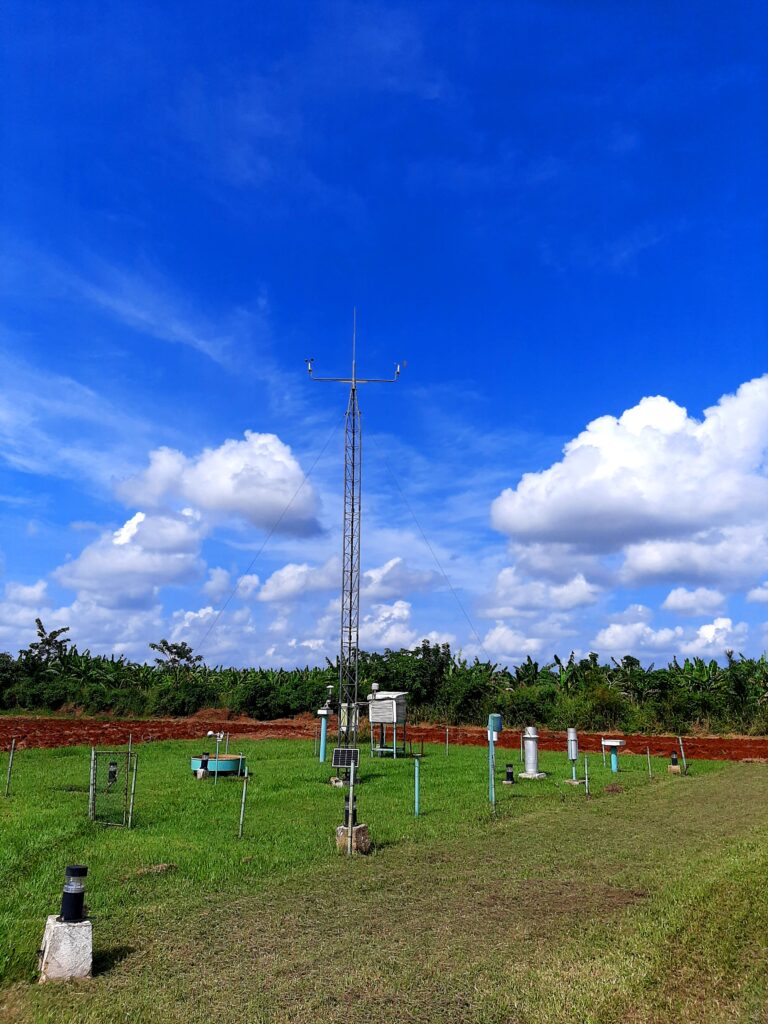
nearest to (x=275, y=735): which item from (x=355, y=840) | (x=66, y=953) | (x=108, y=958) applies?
(x=355, y=840)

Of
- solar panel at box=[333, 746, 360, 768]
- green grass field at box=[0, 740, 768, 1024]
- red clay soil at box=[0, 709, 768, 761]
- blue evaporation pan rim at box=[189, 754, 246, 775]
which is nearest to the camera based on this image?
green grass field at box=[0, 740, 768, 1024]

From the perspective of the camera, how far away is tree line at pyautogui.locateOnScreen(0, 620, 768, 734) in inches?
1740

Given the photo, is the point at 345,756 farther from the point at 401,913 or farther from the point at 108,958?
the point at 108,958

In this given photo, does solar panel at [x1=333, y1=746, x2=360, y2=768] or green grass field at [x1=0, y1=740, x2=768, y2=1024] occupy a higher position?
solar panel at [x1=333, y1=746, x2=360, y2=768]

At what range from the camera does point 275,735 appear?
42.6 m

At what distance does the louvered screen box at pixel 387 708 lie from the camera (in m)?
29.2

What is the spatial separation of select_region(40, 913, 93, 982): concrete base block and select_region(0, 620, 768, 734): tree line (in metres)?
40.2

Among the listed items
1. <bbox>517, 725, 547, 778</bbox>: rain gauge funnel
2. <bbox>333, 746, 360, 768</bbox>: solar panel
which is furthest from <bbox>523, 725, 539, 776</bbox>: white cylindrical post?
<bbox>333, 746, 360, 768</bbox>: solar panel

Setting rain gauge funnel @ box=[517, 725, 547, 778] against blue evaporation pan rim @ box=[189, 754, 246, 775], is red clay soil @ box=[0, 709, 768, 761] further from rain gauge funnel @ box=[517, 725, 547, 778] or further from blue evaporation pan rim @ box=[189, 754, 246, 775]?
blue evaporation pan rim @ box=[189, 754, 246, 775]

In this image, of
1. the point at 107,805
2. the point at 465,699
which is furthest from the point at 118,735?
the point at 107,805

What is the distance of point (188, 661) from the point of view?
221 feet

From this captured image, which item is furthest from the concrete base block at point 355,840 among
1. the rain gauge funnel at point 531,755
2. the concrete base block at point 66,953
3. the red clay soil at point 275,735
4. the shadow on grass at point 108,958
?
the red clay soil at point 275,735

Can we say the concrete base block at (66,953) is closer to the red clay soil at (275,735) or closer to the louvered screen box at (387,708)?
the louvered screen box at (387,708)

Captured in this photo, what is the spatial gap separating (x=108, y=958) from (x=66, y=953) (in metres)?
0.59
